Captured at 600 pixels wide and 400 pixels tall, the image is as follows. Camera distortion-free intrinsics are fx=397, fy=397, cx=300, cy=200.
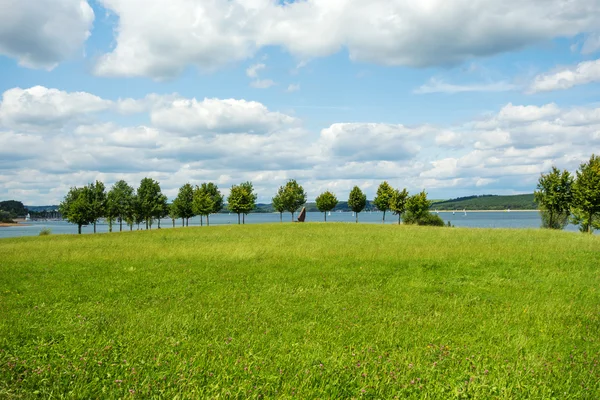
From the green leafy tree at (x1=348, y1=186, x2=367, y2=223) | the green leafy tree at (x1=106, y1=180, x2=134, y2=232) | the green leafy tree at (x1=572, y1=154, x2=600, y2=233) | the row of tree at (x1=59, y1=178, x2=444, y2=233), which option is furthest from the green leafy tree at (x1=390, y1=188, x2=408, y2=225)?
the green leafy tree at (x1=106, y1=180, x2=134, y2=232)

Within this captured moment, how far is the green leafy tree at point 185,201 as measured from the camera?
302 ft

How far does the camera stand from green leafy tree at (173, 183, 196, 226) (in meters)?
92.2

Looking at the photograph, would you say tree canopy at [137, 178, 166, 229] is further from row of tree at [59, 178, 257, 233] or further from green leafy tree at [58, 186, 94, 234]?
green leafy tree at [58, 186, 94, 234]

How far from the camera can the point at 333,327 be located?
10.1 m

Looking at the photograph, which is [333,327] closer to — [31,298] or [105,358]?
[105,358]

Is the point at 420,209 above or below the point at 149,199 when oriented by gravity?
below

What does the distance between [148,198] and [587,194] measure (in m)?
74.8

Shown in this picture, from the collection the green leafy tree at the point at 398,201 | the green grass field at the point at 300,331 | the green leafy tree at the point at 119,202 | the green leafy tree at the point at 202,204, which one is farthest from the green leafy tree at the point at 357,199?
the green grass field at the point at 300,331

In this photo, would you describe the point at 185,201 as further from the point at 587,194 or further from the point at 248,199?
the point at 587,194

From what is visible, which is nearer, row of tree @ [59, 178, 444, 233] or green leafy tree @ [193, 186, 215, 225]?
row of tree @ [59, 178, 444, 233]

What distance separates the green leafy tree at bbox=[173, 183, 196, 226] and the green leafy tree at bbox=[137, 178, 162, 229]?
8471mm

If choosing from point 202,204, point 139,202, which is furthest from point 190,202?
point 139,202

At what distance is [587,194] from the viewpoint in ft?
171

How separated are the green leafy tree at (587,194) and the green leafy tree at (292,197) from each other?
182ft
